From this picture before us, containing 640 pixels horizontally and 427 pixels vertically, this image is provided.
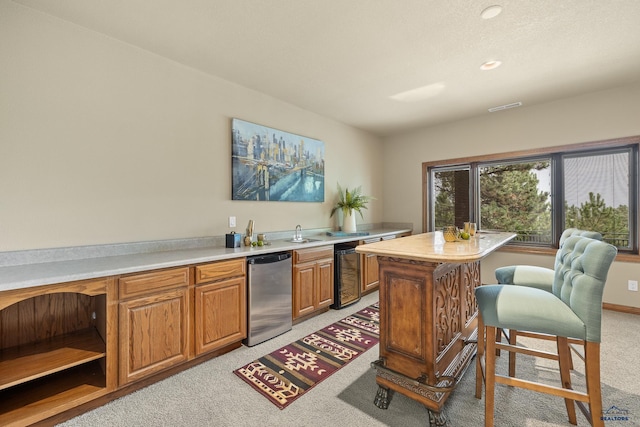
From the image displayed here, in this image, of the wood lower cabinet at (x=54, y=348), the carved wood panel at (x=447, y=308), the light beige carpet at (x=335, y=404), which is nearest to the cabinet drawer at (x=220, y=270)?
the wood lower cabinet at (x=54, y=348)

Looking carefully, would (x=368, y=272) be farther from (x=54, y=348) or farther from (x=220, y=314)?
(x=54, y=348)

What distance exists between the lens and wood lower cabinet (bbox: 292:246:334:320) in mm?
3074

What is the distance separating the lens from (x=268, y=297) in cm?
275

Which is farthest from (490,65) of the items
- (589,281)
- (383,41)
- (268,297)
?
(268,297)

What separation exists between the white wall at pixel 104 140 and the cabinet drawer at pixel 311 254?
30.2 inches

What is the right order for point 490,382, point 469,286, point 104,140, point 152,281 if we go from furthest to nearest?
point 469,286 → point 104,140 → point 152,281 → point 490,382

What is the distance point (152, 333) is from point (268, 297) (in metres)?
1.02

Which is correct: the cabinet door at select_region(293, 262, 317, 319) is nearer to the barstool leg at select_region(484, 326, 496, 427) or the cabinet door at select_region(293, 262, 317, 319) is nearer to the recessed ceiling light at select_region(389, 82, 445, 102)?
the barstool leg at select_region(484, 326, 496, 427)

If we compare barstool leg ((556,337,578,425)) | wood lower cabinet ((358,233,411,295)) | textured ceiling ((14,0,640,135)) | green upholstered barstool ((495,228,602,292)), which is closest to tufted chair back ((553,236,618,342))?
barstool leg ((556,337,578,425))

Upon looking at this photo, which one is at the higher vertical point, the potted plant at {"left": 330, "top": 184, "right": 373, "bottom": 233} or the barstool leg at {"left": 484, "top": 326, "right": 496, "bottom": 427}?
the potted plant at {"left": 330, "top": 184, "right": 373, "bottom": 233}

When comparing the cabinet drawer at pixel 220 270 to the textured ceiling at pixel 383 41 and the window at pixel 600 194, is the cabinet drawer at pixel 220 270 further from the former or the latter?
the window at pixel 600 194

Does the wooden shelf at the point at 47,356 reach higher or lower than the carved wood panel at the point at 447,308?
lower

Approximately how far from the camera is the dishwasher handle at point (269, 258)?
2631 millimetres

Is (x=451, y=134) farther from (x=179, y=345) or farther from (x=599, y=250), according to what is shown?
(x=179, y=345)
